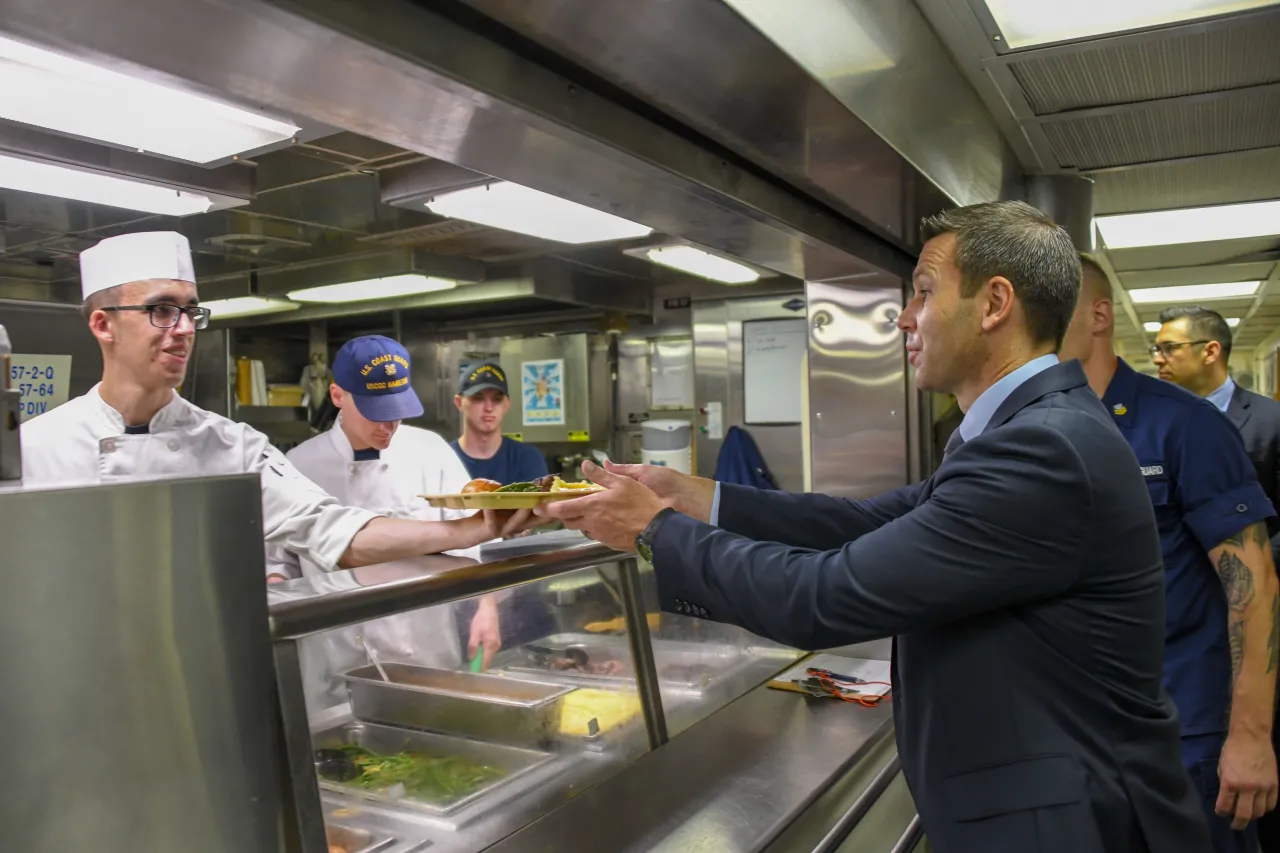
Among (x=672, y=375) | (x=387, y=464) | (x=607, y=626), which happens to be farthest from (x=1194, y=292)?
(x=607, y=626)

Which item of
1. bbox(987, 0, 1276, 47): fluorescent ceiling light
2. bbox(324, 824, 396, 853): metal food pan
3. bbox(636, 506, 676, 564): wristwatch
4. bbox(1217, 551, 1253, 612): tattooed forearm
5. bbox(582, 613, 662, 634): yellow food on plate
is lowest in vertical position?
bbox(324, 824, 396, 853): metal food pan

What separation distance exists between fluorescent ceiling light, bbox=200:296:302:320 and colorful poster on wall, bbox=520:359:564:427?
62.1 inches

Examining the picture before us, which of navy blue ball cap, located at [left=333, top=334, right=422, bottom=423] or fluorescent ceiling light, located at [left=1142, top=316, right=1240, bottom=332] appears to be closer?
navy blue ball cap, located at [left=333, top=334, right=422, bottom=423]

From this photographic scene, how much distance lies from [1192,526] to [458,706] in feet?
5.27

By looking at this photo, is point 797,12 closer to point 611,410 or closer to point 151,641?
point 151,641

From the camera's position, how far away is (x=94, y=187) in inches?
96.8

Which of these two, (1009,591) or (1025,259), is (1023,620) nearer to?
(1009,591)

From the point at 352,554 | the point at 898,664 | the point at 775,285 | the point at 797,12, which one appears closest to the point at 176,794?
the point at 898,664

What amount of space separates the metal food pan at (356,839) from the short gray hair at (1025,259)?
4.04 feet

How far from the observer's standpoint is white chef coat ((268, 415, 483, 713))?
187 cm

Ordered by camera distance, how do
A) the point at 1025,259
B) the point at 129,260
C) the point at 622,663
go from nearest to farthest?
the point at 1025,259, the point at 622,663, the point at 129,260

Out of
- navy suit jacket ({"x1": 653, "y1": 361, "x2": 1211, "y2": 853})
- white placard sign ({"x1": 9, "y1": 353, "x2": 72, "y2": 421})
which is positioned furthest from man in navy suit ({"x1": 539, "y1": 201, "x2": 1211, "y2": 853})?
white placard sign ({"x1": 9, "y1": 353, "x2": 72, "y2": 421})

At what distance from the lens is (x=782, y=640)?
1.34m

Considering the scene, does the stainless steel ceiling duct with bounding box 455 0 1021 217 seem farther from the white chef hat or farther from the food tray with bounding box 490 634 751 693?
the white chef hat
